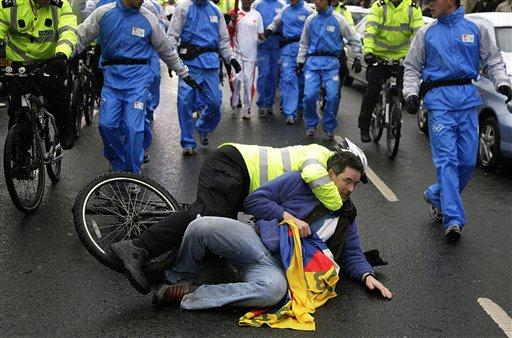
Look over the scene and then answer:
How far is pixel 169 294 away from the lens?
5.14 metres

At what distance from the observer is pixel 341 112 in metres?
14.2

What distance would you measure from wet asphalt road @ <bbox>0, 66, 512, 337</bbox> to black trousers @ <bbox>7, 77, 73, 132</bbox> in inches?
31.5

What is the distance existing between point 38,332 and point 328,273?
1855 millimetres

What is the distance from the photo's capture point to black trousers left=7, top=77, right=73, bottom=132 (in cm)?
704

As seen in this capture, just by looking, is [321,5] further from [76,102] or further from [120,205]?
[120,205]

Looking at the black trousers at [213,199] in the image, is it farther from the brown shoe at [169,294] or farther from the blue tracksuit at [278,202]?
the brown shoe at [169,294]

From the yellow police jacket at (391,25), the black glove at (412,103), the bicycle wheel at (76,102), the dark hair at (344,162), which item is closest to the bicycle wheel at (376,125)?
the yellow police jacket at (391,25)

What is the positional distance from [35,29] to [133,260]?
2906 mm

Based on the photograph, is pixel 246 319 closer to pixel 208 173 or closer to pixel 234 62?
pixel 208 173

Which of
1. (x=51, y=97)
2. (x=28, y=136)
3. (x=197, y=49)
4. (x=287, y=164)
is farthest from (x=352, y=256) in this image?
(x=197, y=49)

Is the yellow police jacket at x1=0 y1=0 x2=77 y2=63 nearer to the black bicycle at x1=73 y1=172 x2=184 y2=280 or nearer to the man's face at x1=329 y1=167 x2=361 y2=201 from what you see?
the black bicycle at x1=73 y1=172 x2=184 y2=280

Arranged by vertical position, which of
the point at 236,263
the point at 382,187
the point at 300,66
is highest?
the point at 236,263

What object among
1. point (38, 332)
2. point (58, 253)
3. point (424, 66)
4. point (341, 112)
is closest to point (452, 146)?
point (424, 66)

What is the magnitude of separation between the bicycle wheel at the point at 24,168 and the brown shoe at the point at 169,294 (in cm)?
209
